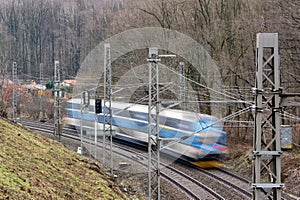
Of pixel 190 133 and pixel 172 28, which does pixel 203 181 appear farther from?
pixel 172 28

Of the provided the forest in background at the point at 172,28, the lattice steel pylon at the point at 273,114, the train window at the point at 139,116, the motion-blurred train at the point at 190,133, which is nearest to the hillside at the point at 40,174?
the lattice steel pylon at the point at 273,114

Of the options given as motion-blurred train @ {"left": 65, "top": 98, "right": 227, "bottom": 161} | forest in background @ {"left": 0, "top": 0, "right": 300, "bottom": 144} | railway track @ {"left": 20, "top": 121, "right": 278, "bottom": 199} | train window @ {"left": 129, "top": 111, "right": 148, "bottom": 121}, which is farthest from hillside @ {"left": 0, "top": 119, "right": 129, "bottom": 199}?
→ train window @ {"left": 129, "top": 111, "right": 148, "bottom": 121}

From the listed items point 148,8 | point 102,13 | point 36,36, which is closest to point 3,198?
point 148,8

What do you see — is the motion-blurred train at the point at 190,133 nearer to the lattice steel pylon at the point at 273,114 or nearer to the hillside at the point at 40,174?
the hillside at the point at 40,174

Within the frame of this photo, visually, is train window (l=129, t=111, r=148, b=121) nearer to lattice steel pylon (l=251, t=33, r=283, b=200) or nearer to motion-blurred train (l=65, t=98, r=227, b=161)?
motion-blurred train (l=65, t=98, r=227, b=161)

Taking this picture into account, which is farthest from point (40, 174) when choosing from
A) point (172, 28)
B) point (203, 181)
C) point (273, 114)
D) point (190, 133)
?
point (172, 28)

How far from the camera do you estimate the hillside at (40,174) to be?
27.9ft

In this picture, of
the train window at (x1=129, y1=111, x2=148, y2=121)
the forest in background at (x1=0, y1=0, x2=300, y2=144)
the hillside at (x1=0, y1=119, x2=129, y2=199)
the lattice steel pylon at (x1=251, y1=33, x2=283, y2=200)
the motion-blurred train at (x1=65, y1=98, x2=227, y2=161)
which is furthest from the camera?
the train window at (x1=129, y1=111, x2=148, y2=121)

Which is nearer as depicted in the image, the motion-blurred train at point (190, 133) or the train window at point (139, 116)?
the motion-blurred train at point (190, 133)

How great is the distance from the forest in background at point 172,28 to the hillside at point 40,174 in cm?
824

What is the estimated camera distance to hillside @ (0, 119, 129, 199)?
850cm

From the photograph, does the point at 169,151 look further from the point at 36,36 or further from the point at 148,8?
the point at 36,36

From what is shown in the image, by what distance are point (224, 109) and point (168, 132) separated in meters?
7.24

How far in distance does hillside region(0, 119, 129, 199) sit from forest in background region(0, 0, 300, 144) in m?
8.24
